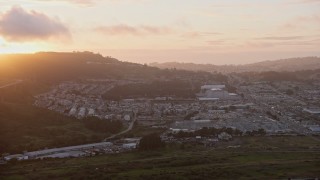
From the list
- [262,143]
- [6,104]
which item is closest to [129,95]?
[6,104]

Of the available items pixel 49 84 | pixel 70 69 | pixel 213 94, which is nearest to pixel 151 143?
pixel 213 94

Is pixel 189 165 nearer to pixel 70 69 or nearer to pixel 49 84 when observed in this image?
pixel 49 84

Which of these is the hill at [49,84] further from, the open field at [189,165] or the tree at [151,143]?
the open field at [189,165]

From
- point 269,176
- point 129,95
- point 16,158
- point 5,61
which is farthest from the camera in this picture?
point 5,61

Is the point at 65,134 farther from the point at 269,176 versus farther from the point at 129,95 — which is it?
the point at 129,95

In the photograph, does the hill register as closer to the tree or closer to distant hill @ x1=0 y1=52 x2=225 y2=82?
distant hill @ x1=0 y1=52 x2=225 y2=82

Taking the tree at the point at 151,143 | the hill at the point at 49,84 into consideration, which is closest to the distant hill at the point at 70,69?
the hill at the point at 49,84
